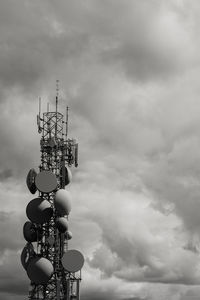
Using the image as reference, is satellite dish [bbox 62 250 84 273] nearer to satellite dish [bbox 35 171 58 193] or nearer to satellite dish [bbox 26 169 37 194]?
satellite dish [bbox 35 171 58 193]

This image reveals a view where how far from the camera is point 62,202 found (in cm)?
5534

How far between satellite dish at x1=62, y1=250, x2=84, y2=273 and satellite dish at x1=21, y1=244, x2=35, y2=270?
449cm

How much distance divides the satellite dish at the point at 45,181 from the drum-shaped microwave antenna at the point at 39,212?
Result: 1485 millimetres

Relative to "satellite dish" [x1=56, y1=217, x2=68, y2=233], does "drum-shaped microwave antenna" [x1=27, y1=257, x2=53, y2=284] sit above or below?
below

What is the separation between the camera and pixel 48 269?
53.6m

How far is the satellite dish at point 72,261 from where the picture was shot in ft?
177

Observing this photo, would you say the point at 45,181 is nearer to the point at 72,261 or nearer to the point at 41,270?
the point at 72,261

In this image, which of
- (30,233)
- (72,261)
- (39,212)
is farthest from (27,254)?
(72,261)

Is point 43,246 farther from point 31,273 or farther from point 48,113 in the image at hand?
point 48,113

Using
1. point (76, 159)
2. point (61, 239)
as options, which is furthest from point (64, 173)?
point (61, 239)

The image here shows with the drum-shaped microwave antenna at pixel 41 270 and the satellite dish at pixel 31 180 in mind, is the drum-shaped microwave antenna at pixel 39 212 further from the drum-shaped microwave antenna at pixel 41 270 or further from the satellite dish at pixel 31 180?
the drum-shaped microwave antenna at pixel 41 270

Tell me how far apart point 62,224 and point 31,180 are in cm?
614

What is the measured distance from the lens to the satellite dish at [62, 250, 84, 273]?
54.0m

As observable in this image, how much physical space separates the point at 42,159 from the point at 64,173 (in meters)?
2.92
